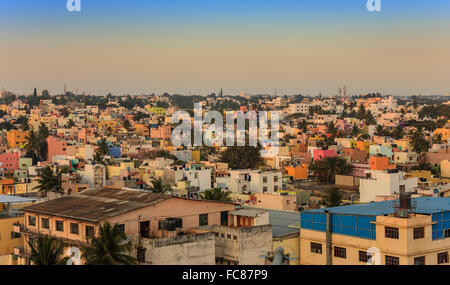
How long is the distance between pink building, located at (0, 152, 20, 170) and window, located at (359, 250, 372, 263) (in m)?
26.2

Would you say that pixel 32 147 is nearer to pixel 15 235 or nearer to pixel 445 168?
pixel 445 168

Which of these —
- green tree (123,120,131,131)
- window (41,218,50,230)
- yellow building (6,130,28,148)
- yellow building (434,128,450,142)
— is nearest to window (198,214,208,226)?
window (41,218,50,230)

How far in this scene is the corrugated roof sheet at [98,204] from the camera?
11.3 meters

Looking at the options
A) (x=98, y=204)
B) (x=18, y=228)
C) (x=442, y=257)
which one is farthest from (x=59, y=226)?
(x=442, y=257)

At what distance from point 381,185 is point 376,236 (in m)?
10.8

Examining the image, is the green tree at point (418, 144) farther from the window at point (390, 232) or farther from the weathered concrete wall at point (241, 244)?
the weathered concrete wall at point (241, 244)

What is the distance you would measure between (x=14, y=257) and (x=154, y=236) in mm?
3316

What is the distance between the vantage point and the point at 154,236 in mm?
11375

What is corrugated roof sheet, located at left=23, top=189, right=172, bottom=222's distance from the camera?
11.3 metres

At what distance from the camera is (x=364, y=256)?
11828mm

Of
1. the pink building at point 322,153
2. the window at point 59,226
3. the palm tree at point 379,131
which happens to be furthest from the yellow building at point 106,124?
the window at point 59,226

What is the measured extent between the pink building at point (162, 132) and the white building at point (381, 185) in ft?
112
